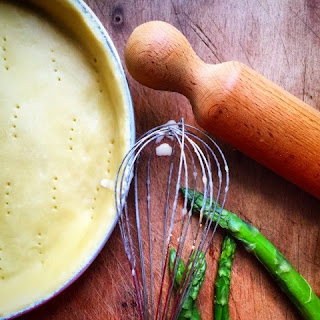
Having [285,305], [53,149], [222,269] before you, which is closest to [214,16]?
[53,149]

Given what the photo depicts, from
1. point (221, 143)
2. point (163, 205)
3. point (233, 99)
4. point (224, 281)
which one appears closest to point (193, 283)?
point (224, 281)

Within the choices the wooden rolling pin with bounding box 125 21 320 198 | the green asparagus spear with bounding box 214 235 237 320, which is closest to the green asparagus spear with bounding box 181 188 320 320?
the green asparagus spear with bounding box 214 235 237 320

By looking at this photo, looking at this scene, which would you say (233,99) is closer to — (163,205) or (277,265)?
(163,205)

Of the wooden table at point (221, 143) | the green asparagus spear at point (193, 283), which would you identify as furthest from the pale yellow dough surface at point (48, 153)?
the green asparagus spear at point (193, 283)

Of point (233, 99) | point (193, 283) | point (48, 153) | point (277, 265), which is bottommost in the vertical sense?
point (193, 283)

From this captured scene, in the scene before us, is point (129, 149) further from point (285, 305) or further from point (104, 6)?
point (285, 305)

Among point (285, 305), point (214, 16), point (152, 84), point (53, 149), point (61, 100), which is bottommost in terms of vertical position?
point (285, 305)
